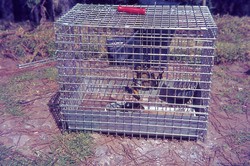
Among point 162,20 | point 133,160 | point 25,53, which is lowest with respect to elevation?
point 133,160

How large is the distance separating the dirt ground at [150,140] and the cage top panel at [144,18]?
1.37m

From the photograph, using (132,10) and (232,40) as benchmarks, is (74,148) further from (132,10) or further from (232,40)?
(232,40)

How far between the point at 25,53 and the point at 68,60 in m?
3.13

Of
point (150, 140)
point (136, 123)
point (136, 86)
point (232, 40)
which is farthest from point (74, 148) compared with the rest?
point (232, 40)

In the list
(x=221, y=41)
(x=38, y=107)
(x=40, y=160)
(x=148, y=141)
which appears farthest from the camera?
(x=221, y=41)

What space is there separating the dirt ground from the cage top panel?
1.37m

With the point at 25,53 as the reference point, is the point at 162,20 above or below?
above

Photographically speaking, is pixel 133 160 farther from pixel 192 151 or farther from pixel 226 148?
pixel 226 148

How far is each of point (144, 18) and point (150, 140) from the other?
144cm

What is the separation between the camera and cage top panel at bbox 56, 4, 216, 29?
351cm

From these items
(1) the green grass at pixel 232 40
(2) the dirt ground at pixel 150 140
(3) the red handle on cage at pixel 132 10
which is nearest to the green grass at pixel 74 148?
(2) the dirt ground at pixel 150 140

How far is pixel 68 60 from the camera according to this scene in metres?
3.79

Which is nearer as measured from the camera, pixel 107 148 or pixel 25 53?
pixel 107 148

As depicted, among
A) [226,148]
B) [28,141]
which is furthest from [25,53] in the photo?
[226,148]
